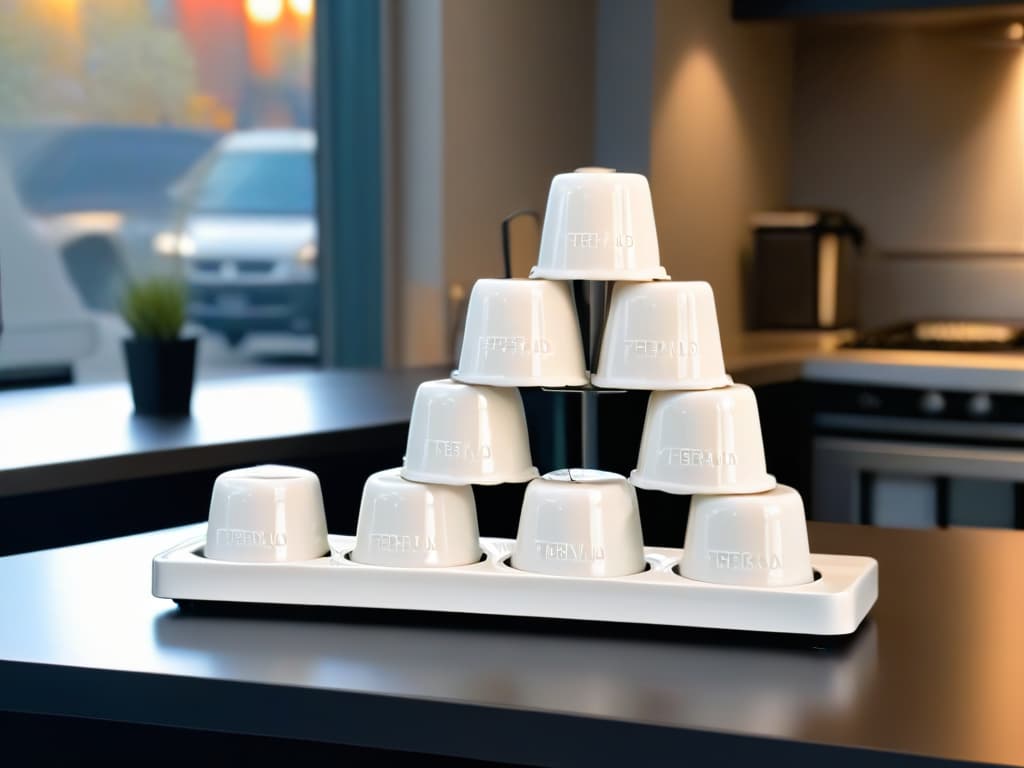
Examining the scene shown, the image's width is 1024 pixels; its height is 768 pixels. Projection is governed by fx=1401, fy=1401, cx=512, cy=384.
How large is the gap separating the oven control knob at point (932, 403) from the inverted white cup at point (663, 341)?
2269 millimetres

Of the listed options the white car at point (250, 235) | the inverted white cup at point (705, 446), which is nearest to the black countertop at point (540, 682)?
the inverted white cup at point (705, 446)

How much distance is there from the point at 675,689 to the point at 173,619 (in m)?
0.38

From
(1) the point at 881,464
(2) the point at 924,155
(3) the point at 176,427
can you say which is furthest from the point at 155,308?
(2) the point at 924,155

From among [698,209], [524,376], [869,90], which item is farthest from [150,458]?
[869,90]

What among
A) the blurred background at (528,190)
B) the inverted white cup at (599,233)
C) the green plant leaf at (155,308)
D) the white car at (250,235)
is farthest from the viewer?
the white car at (250,235)

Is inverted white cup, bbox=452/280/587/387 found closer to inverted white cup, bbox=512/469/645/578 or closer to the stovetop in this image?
inverted white cup, bbox=512/469/645/578

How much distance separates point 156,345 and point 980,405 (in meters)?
1.85

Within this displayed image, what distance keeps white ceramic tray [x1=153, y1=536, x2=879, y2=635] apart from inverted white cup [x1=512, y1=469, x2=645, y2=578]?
14mm

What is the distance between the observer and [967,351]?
3.36 m

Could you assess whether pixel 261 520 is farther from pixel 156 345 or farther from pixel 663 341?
pixel 156 345

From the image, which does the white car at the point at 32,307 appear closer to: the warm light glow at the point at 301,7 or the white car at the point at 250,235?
the white car at the point at 250,235

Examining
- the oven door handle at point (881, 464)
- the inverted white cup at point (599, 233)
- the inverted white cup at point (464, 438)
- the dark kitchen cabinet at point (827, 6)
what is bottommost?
the oven door handle at point (881, 464)

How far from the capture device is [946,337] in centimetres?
365

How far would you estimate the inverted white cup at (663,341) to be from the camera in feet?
3.26
